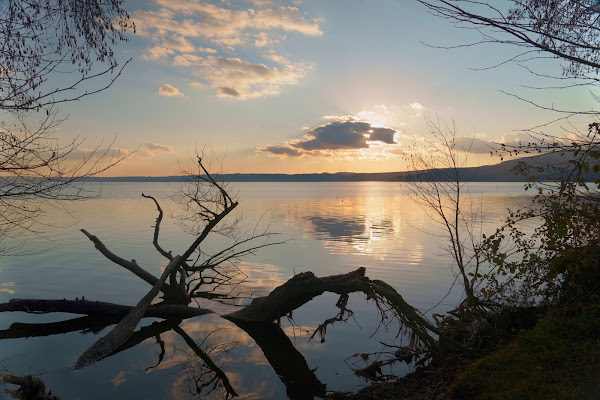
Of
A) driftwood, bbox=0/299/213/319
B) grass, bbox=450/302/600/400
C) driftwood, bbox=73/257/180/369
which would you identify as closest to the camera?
grass, bbox=450/302/600/400

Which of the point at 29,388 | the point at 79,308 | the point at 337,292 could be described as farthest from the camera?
the point at 79,308

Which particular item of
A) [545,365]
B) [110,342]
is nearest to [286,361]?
[110,342]

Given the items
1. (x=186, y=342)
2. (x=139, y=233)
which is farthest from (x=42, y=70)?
(x=139, y=233)

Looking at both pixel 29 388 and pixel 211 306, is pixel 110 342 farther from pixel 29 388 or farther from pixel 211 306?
pixel 211 306

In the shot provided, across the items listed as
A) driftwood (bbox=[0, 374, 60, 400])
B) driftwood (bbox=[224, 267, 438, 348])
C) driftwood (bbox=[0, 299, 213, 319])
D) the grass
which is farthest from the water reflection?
the grass

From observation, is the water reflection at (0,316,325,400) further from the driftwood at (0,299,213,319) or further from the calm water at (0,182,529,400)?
the driftwood at (0,299,213,319)

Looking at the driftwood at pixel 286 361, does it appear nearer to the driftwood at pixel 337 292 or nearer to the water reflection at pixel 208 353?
the water reflection at pixel 208 353

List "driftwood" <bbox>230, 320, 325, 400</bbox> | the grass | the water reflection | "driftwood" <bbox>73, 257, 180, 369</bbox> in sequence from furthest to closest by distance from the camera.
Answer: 1. "driftwood" <bbox>73, 257, 180, 369</bbox>
2. the water reflection
3. "driftwood" <bbox>230, 320, 325, 400</bbox>
4. the grass

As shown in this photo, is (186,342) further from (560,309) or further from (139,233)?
(139,233)

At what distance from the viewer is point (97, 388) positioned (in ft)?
31.3

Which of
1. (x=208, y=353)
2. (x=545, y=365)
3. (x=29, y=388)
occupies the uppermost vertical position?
(x=545, y=365)

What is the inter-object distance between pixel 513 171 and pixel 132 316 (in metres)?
10.8

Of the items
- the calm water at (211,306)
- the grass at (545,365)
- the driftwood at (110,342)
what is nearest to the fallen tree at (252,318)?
the driftwood at (110,342)

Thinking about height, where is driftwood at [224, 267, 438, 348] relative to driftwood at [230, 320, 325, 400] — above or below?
above
